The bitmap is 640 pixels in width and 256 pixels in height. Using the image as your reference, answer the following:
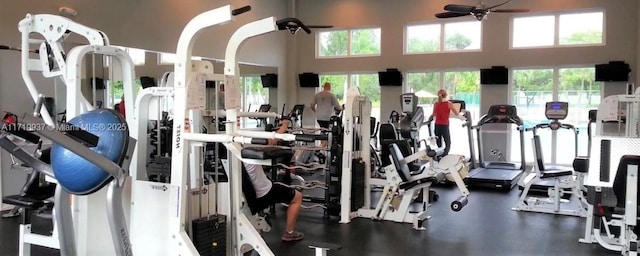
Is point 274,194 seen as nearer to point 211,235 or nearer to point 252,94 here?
point 211,235

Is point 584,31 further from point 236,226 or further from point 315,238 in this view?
point 236,226

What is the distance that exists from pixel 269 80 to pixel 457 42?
14.4ft

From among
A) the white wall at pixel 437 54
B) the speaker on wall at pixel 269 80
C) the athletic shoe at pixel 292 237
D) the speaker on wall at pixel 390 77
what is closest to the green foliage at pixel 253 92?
the speaker on wall at pixel 269 80

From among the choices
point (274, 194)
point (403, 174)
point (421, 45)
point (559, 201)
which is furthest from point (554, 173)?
point (421, 45)

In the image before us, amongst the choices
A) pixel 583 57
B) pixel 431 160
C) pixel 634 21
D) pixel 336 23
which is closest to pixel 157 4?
pixel 336 23

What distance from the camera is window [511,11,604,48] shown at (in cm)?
1018

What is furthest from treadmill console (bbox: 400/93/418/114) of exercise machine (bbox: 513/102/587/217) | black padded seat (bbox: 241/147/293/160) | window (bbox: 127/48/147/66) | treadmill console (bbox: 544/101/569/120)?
black padded seat (bbox: 241/147/293/160)

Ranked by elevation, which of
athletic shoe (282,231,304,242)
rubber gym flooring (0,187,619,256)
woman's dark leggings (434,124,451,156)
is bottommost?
rubber gym flooring (0,187,619,256)

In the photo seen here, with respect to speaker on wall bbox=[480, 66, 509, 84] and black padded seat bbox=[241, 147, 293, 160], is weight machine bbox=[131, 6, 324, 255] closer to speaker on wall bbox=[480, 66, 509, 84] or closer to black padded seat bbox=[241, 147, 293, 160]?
black padded seat bbox=[241, 147, 293, 160]

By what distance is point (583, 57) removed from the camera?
10.2m

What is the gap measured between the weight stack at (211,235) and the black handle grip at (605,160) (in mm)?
2757

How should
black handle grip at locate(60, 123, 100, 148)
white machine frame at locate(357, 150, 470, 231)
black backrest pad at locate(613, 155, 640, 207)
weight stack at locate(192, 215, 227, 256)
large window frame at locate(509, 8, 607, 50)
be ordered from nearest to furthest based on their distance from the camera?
1. black handle grip at locate(60, 123, 100, 148)
2. weight stack at locate(192, 215, 227, 256)
3. black backrest pad at locate(613, 155, 640, 207)
4. white machine frame at locate(357, 150, 470, 231)
5. large window frame at locate(509, 8, 607, 50)

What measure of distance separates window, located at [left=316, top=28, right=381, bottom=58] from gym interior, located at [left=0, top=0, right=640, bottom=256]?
4 cm

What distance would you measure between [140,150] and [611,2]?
9.68 m
